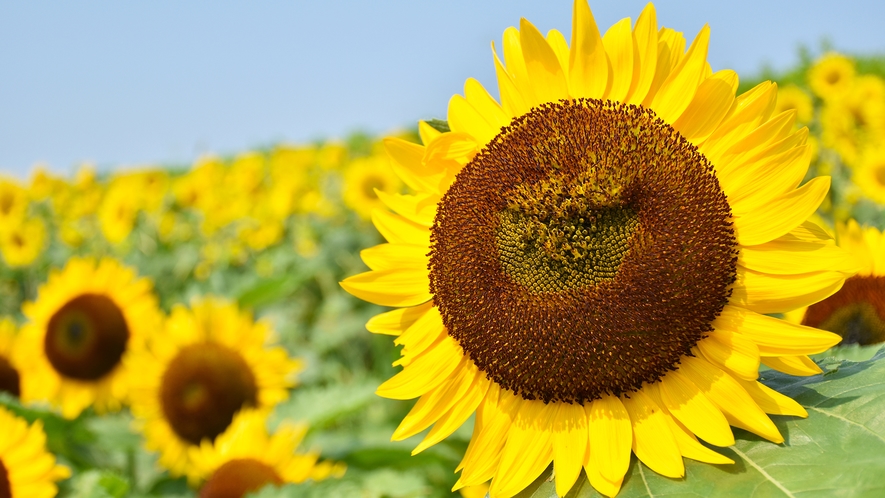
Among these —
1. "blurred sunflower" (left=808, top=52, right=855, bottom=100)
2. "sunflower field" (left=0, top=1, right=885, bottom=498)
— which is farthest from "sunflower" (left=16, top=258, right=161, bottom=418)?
"blurred sunflower" (left=808, top=52, right=855, bottom=100)

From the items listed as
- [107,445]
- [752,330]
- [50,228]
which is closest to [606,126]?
[752,330]

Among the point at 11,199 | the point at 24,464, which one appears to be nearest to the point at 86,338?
the point at 24,464

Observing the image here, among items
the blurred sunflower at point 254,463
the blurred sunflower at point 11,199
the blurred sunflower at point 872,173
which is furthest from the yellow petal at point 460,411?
the blurred sunflower at point 11,199

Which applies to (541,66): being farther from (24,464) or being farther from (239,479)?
(24,464)

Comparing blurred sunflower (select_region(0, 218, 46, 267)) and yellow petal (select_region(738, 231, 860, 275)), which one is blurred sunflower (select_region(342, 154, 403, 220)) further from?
yellow petal (select_region(738, 231, 860, 275))

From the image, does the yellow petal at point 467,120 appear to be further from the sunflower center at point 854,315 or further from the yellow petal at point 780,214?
the sunflower center at point 854,315
